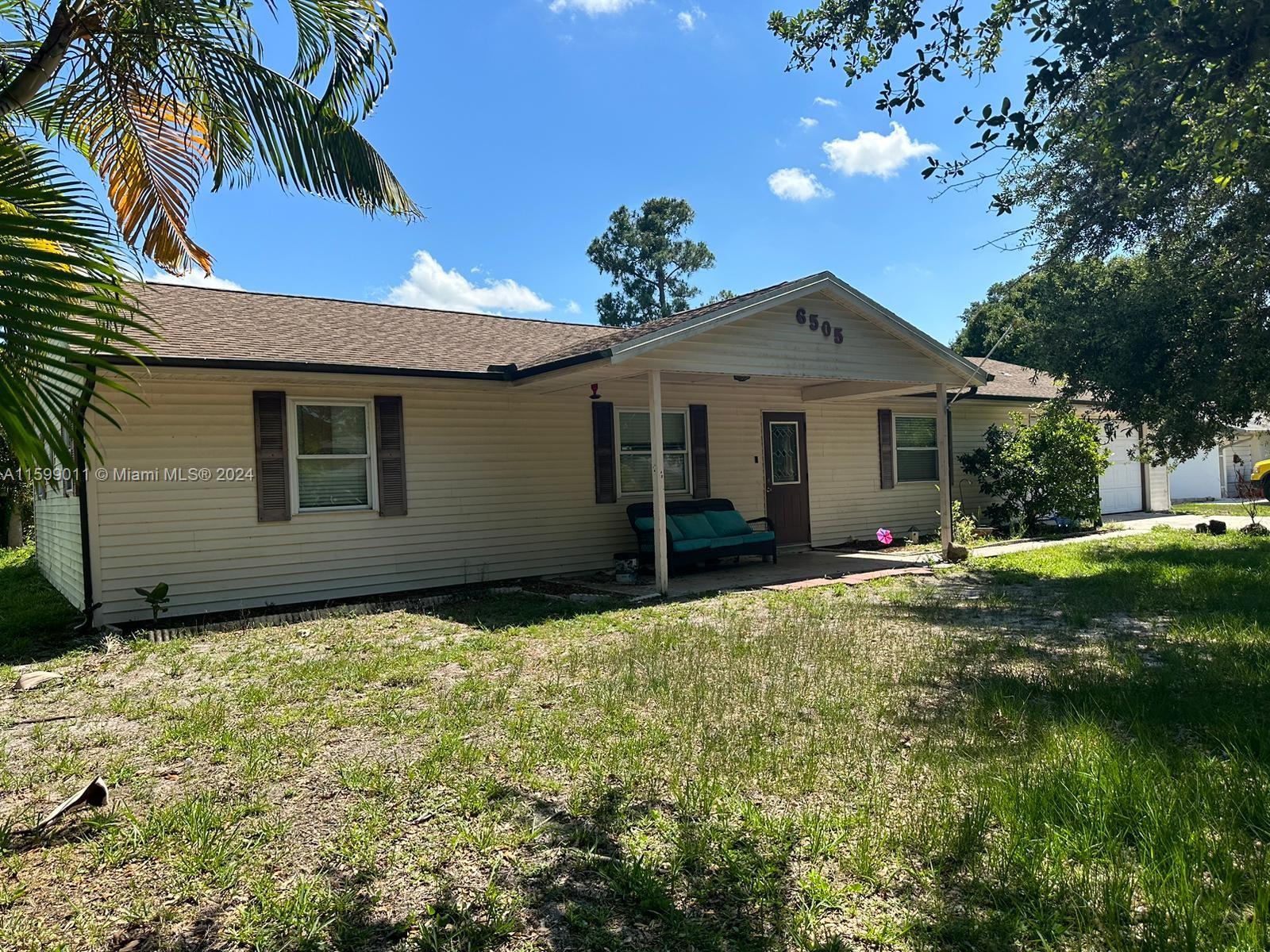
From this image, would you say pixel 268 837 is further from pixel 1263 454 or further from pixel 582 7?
pixel 1263 454

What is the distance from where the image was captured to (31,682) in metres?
5.79

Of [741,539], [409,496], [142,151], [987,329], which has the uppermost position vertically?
[987,329]

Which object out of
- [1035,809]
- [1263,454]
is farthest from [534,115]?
[1263,454]

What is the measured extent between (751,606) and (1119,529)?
10.2 metres

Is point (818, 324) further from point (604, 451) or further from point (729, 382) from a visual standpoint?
point (604, 451)

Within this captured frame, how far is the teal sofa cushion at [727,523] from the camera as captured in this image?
11307 mm

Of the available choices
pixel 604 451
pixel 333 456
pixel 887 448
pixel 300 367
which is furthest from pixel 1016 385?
pixel 300 367

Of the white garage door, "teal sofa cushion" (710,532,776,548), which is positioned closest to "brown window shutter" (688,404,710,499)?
"teal sofa cushion" (710,532,776,548)

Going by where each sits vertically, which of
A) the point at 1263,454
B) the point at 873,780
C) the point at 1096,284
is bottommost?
the point at 873,780

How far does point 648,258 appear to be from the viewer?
38.2m

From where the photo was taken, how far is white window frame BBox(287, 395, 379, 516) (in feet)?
29.0

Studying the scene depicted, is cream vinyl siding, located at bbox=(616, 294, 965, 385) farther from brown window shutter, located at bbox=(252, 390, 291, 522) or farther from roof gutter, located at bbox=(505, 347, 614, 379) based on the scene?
brown window shutter, located at bbox=(252, 390, 291, 522)

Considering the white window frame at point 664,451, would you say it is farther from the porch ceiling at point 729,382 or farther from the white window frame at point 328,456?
the white window frame at point 328,456

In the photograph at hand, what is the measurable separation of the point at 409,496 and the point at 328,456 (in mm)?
1077
